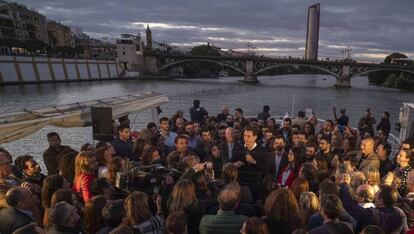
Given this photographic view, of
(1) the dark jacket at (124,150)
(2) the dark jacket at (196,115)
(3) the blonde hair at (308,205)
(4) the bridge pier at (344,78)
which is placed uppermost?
(3) the blonde hair at (308,205)

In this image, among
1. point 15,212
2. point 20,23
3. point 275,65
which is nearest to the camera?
point 15,212

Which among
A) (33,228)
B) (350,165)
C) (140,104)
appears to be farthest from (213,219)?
(140,104)

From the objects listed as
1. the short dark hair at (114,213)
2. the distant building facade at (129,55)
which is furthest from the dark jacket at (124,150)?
the distant building facade at (129,55)

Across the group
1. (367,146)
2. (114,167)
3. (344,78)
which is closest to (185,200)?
(114,167)

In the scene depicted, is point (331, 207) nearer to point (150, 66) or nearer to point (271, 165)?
point (271, 165)

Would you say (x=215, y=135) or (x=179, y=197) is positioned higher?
(x=179, y=197)

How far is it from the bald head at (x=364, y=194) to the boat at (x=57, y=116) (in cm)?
482

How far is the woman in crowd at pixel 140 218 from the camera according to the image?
260 cm

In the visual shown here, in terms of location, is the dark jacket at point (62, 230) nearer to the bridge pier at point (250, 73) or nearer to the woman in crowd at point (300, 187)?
the woman in crowd at point (300, 187)

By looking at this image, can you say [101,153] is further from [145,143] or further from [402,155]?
[402,155]

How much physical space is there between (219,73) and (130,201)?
105m

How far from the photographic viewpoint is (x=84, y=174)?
3.62 m

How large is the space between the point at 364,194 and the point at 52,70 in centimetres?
5970

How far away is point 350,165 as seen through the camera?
4.22 m
